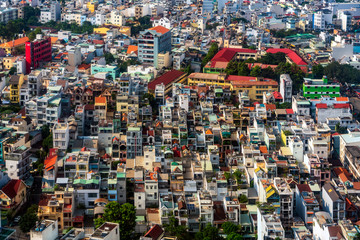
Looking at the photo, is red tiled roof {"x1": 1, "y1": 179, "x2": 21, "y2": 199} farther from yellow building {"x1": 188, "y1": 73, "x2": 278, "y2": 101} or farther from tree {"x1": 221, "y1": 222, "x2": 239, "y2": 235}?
yellow building {"x1": 188, "y1": 73, "x2": 278, "y2": 101}

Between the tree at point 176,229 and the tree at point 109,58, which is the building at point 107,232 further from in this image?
the tree at point 109,58

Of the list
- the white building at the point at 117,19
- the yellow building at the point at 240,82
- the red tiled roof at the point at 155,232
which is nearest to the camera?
the red tiled roof at the point at 155,232

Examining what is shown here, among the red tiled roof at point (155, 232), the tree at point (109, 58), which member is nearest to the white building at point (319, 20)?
the tree at point (109, 58)

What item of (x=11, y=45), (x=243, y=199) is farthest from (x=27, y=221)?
(x=11, y=45)

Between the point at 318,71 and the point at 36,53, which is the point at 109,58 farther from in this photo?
the point at 318,71

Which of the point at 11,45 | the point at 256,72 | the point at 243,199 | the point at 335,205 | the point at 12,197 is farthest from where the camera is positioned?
the point at 11,45

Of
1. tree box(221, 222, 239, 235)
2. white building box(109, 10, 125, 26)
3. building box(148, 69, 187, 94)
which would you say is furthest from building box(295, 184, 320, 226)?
white building box(109, 10, 125, 26)

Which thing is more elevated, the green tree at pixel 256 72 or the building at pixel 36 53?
the building at pixel 36 53
